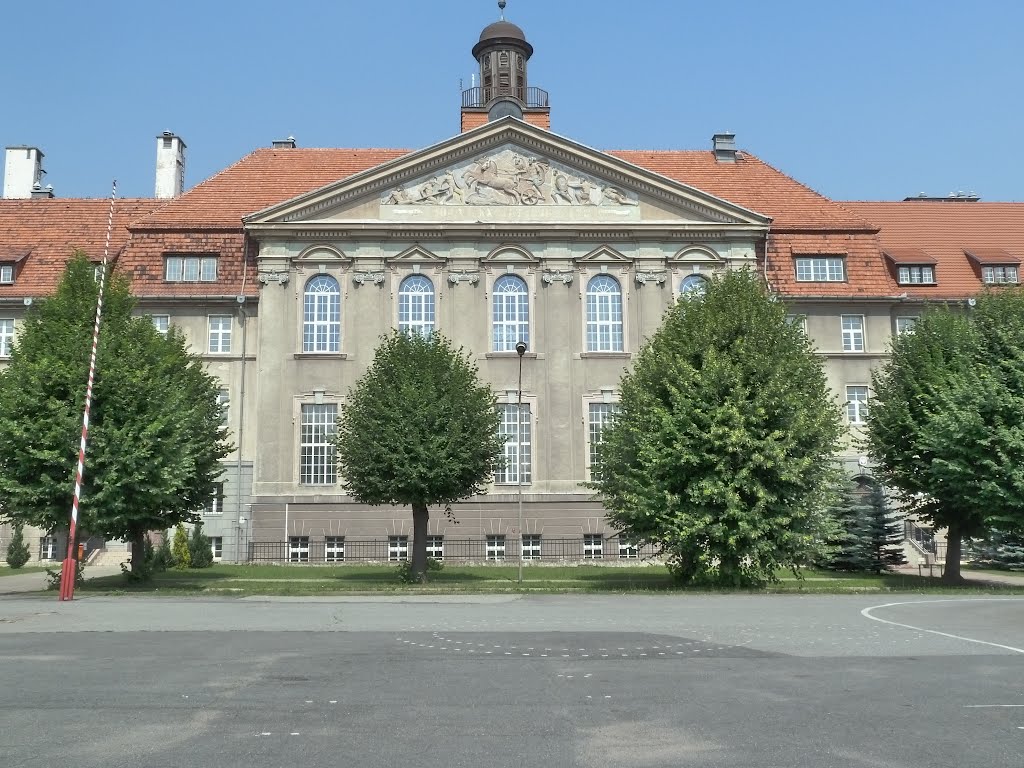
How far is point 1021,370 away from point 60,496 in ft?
96.6

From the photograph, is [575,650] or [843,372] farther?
[843,372]

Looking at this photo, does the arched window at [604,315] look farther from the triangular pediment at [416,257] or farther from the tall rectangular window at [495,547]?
the tall rectangular window at [495,547]

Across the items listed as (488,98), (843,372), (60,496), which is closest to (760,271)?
(843,372)

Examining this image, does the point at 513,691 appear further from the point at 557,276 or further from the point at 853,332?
the point at 853,332

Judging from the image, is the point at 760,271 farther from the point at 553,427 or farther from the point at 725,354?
the point at 725,354

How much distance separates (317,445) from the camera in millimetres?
43156

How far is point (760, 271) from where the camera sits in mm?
44938

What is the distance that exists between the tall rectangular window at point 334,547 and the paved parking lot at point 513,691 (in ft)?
73.8

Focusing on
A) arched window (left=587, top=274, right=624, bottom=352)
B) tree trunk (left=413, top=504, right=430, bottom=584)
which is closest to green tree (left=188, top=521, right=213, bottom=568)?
tree trunk (left=413, top=504, right=430, bottom=584)

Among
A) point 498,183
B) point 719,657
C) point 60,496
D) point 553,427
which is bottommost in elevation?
point 719,657

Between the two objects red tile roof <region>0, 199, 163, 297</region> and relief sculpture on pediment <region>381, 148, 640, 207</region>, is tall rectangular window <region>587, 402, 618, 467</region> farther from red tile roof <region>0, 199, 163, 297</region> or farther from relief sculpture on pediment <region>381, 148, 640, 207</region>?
red tile roof <region>0, 199, 163, 297</region>

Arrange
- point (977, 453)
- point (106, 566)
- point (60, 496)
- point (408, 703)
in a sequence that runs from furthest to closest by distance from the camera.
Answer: point (106, 566), point (977, 453), point (60, 496), point (408, 703)

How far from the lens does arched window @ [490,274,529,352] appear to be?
4406 cm

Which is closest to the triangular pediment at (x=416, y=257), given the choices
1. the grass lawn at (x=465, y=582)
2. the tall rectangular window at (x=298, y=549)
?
the tall rectangular window at (x=298, y=549)
